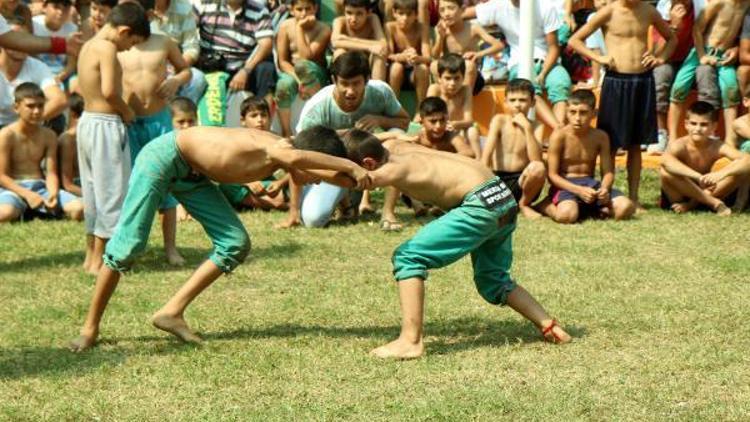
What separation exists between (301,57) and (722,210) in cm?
365

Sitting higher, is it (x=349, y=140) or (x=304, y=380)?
(x=349, y=140)

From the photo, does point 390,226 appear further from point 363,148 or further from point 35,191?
point 363,148

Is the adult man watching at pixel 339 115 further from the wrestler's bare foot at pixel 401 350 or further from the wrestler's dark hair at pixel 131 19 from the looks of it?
the wrestler's bare foot at pixel 401 350

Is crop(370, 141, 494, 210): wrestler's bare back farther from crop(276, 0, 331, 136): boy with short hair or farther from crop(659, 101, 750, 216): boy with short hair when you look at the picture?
crop(276, 0, 331, 136): boy with short hair

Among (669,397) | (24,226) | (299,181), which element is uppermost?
(299,181)

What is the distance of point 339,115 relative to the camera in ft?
30.6

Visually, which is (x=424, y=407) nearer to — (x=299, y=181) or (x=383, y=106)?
(x=299, y=181)

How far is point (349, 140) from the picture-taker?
5941 mm

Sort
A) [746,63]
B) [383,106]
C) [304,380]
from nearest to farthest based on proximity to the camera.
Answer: [304,380]
[383,106]
[746,63]

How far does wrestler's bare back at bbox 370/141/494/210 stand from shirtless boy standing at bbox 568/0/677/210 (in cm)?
405

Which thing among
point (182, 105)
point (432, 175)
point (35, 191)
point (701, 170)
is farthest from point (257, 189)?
point (432, 175)

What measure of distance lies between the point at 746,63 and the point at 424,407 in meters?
6.08

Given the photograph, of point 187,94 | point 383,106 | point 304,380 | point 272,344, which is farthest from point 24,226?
point 304,380

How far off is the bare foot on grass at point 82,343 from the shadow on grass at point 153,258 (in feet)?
5.95
